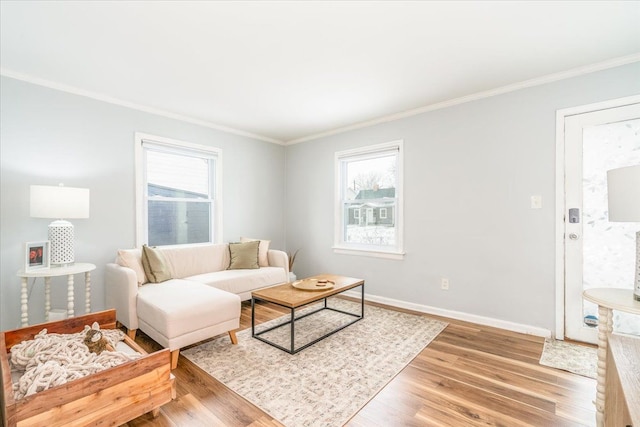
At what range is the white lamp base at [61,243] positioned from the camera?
2664 millimetres

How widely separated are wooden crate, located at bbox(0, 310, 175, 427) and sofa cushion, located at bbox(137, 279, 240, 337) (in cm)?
61

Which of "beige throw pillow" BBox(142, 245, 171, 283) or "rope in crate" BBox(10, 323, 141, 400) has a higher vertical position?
"beige throw pillow" BBox(142, 245, 171, 283)

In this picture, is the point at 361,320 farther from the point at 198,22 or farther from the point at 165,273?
the point at 198,22

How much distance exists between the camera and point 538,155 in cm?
282

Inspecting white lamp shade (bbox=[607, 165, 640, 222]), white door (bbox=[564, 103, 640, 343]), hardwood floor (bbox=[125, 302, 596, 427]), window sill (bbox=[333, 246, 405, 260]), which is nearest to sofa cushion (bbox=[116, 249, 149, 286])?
hardwood floor (bbox=[125, 302, 596, 427])

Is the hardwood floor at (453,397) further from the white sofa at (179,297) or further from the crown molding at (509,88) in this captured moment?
the crown molding at (509,88)

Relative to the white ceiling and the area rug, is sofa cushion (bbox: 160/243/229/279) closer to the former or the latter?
the white ceiling

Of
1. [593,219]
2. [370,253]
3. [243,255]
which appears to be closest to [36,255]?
[243,255]

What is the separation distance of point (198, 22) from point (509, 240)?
10.7ft

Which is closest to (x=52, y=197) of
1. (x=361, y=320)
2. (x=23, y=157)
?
(x=23, y=157)

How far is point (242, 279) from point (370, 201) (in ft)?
6.52

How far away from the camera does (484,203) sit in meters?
3.13

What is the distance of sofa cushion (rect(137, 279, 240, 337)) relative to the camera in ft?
7.39

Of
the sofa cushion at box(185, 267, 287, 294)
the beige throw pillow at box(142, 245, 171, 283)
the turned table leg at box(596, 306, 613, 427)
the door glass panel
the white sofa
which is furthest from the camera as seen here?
the sofa cushion at box(185, 267, 287, 294)
